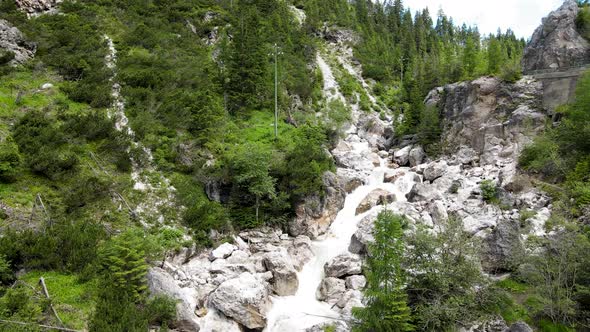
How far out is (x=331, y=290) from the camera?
21.7 metres

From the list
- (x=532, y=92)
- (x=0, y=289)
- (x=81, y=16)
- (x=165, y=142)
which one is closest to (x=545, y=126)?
(x=532, y=92)

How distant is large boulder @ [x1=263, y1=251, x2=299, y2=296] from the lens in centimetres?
2180

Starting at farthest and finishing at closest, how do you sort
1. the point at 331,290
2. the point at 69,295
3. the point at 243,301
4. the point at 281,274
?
1. the point at 281,274
2. the point at 331,290
3. the point at 243,301
4. the point at 69,295

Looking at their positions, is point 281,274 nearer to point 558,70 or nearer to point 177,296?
point 177,296

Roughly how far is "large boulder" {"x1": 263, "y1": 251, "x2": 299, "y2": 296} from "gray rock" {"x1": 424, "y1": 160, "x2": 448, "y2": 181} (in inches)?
765

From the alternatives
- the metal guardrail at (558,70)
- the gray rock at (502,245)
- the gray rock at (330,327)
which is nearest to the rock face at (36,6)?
the gray rock at (330,327)

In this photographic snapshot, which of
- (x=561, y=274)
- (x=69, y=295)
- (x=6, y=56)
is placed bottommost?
(x=561, y=274)

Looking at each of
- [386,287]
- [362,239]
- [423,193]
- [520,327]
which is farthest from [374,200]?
[520,327]

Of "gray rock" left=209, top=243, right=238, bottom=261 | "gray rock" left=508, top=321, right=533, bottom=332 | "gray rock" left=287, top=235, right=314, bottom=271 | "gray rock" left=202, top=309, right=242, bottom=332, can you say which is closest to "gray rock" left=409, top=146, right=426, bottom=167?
"gray rock" left=287, top=235, right=314, bottom=271

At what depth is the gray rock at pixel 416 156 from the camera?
1585 inches

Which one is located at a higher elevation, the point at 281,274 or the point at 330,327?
the point at 281,274

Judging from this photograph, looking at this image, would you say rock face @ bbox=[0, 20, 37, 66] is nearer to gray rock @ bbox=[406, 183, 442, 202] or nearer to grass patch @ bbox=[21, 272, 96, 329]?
grass patch @ bbox=[21, 272, 96, 329]

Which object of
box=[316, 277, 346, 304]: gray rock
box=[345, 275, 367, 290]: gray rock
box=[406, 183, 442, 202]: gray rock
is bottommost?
box=[316, 277, 346, 304]: gray rock

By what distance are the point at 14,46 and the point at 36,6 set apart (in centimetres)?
1214
